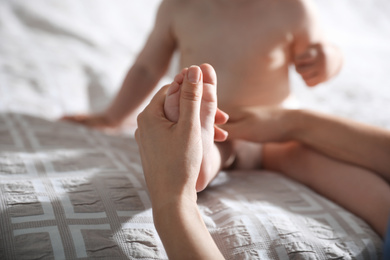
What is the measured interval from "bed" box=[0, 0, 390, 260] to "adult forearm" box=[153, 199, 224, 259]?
0.06 m

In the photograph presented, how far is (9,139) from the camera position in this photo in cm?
79

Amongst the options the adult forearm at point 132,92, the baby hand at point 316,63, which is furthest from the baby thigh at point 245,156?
the adult forearm at point 132,92

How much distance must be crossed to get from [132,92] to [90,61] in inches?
11.1

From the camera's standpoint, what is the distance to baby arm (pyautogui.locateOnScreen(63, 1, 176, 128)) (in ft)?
3.39

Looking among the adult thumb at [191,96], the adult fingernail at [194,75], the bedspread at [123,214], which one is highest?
the adult fingernail at [194,75]

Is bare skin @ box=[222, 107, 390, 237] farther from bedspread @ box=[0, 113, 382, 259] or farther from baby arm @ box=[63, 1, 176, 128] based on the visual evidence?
baby arm @ box=[63, 1, 176, 128]

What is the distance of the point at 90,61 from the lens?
1276 millimetres

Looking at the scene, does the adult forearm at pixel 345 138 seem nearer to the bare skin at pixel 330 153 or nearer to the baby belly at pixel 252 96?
the bare skin at pixel 330 153

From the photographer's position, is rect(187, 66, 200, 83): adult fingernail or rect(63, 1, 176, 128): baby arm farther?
rect(63, 1, 176, 128): baby arm

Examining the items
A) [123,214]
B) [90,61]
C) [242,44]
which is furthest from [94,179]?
[90,61]

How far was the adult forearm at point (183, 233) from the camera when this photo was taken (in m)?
0.47

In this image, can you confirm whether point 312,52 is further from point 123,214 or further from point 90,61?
point 90,61

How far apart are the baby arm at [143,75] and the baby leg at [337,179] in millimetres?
332

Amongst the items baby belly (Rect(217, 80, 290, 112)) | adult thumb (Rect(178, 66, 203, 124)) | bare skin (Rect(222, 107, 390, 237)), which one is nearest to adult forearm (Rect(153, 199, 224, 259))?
adult thumb (Rect(178, 66, 203, 124))
